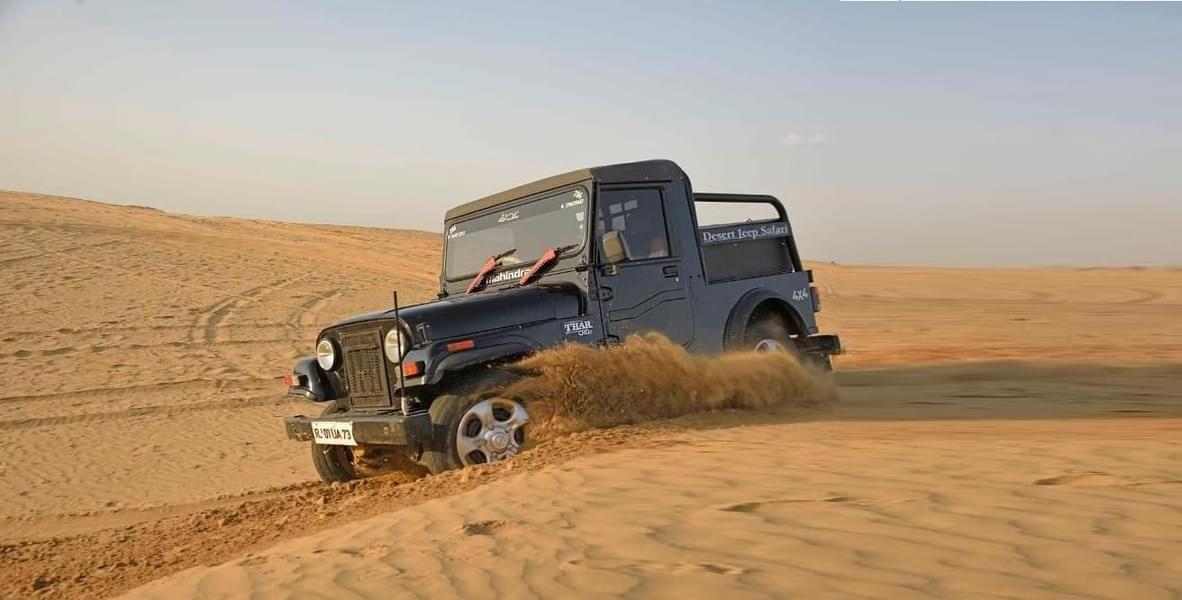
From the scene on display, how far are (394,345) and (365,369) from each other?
456mm

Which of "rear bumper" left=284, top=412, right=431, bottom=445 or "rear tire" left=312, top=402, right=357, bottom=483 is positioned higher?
"rear bumper" left=284, top=412, right=431, bottom=445

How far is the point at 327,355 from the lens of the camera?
6883 mm

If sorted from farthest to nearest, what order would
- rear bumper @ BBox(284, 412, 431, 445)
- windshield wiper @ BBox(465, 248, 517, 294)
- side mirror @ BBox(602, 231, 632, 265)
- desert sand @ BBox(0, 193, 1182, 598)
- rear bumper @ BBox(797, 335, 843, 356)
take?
rear bumper @ BBox(797, 335, 843, 356) < windshield wiper @ BBox(465, 248, 517, 294) < side mirror @ BBox(602, 231, 632, 265) < rear bumper @ BBox(284, 412, 431, 445) < desert sand @ BBox(0, 193, 1182, 598)

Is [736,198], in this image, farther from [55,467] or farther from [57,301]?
[57,301]

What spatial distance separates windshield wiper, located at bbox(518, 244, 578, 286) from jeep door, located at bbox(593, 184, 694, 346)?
1.00 ft

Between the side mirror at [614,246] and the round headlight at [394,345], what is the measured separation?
151cm

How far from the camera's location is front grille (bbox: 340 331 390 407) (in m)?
6.46

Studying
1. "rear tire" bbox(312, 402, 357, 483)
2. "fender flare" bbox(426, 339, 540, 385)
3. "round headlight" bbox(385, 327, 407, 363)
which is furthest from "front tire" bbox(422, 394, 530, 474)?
"rear tire" bbox(312, 402, 357, 483)

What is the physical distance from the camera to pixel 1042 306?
2309 centimetres

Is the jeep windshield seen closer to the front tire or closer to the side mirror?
→ the side mirror

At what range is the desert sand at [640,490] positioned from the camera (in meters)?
3.37

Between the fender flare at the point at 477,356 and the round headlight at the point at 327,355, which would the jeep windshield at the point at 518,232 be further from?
the round headlight at the point at 327,355

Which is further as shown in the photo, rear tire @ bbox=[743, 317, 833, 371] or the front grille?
rear tire @ bbox=[743, 317, 833, 371]

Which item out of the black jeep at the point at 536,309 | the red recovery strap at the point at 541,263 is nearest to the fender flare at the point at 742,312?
the black jeep at the point at 536,309
